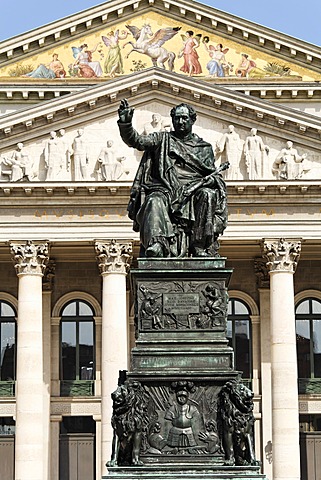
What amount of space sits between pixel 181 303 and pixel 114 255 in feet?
113

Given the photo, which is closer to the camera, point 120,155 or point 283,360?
point 283,360

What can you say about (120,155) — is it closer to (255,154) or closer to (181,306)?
(255,154)

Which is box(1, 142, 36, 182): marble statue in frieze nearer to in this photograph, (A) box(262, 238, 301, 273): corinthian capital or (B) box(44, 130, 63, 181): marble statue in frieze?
(B) box(44, 130, 63, 181): marble statue in frieze

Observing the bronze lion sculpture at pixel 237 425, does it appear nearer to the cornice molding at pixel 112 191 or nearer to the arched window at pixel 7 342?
the cornice molding at pixel 112 191

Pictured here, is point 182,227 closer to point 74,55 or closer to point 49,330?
point 49,330

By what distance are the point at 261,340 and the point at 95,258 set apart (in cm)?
768

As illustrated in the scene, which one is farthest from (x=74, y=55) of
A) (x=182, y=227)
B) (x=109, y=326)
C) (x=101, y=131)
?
(x=182, y=227)

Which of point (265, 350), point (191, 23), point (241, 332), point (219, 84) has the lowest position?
point (265, 350)

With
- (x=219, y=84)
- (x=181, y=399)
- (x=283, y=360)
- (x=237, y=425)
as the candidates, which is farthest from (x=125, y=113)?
(x=219, y=84)

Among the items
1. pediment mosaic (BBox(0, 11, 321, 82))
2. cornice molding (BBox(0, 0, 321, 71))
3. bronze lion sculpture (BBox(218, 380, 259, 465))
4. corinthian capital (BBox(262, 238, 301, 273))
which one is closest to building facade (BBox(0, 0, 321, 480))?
corinthian capital (BBox(262, 238, 301, 273))

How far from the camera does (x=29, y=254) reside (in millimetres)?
48219

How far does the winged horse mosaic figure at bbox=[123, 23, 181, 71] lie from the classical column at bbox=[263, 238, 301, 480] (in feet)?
54.3

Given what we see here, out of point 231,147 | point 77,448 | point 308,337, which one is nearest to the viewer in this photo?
point 231,147

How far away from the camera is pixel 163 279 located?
1384 centimetres
